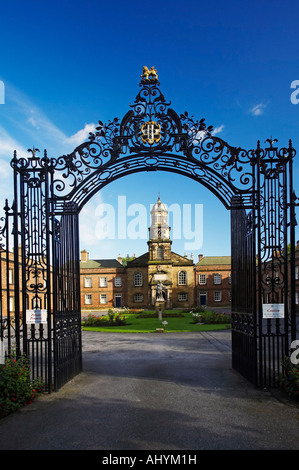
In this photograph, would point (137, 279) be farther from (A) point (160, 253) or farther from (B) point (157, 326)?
(B) point (157, 326)

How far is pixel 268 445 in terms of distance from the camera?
15.7 ft

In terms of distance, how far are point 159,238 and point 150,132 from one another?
42547 millimetres

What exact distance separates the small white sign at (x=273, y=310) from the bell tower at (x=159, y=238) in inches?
1690

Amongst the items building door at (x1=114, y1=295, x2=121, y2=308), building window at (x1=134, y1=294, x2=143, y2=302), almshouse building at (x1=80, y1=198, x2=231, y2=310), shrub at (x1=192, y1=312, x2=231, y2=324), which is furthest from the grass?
building door at (x1=114, y1=295, x2=121, y2=308)

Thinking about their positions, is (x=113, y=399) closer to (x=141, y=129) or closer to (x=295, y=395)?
(x=295, y=395)

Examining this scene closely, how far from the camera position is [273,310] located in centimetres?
768

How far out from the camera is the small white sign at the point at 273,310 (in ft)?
25.1

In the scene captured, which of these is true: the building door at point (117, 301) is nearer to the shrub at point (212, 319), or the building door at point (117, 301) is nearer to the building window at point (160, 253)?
the building window at point (160, 253)

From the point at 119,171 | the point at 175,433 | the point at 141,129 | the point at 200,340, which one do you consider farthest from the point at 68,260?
the point at 200,340

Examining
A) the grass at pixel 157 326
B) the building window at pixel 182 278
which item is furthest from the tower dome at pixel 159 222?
the grass at pixel 157 326

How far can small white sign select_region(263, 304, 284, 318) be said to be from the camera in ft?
25.1

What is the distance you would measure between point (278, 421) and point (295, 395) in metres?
1.32

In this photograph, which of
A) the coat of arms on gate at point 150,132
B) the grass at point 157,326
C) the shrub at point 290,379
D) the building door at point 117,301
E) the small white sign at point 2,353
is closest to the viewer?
the shrub at point 290,379

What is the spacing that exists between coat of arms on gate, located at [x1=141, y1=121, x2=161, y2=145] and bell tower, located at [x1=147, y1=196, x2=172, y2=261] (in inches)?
1653
